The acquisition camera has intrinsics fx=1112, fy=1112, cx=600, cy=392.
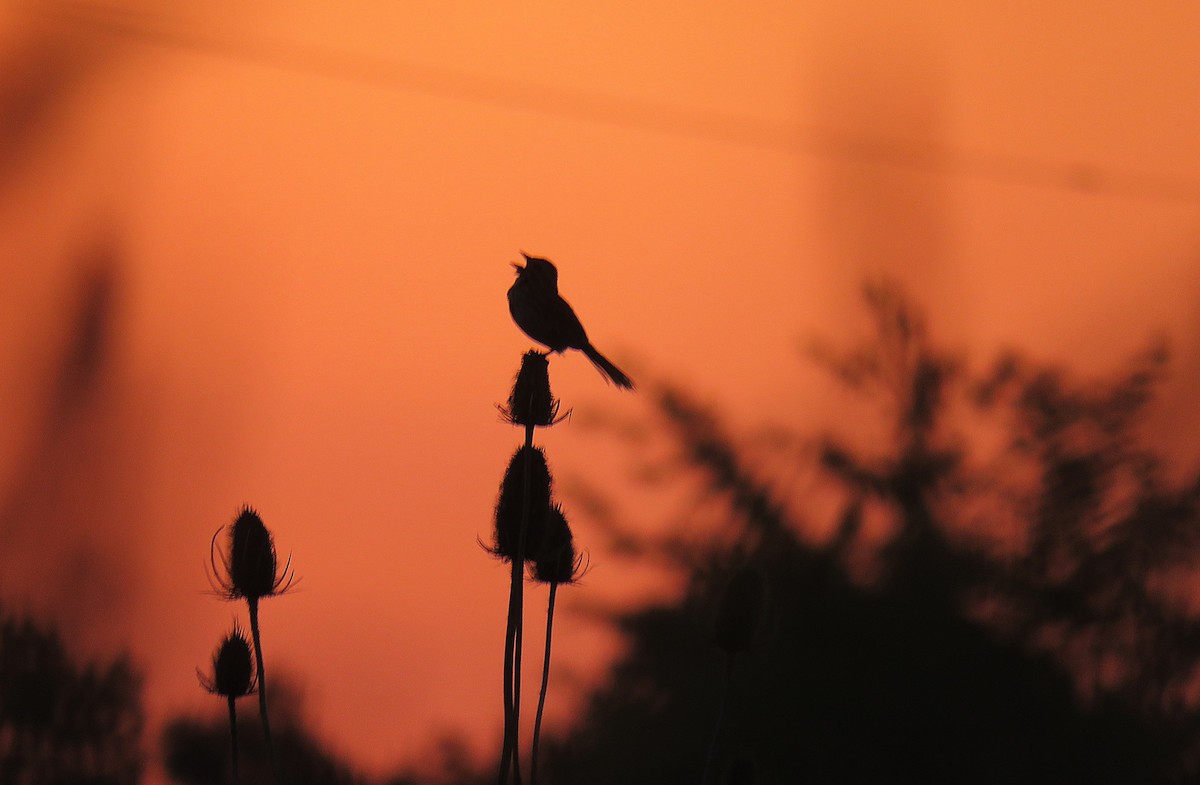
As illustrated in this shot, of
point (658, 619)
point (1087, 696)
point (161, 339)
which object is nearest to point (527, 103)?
point (161, 339)

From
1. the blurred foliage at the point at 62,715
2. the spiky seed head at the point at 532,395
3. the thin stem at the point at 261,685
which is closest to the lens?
the thin stem at the point at 261,685

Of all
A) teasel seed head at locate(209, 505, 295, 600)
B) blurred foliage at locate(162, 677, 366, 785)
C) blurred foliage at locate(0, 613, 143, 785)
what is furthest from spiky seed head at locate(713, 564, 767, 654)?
blurred foliage at locate(0, 613, 143, 785)

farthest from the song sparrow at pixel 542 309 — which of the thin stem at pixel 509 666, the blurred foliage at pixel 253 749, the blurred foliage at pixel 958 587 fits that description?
the blurred foliage at pixel 253 749

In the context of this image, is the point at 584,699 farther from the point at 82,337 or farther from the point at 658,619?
the point at 82,337

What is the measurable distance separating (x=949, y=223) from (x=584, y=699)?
A: 124 cm

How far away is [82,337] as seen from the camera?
79.7 inches

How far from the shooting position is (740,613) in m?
1.18

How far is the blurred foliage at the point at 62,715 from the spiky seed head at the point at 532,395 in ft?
3.90

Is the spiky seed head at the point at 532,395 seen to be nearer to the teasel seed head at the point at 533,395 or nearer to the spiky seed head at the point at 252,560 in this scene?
the teasel seed head at the point at 533,395

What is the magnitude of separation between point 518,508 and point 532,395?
0.40ft

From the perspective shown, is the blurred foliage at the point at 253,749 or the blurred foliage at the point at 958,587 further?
the blurred foliage at the point at 958,587

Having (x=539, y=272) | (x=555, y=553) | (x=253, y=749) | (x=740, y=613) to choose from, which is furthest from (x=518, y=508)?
(x=253, y=749)

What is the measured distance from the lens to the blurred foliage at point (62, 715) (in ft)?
6.40

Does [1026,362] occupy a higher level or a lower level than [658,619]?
higher
